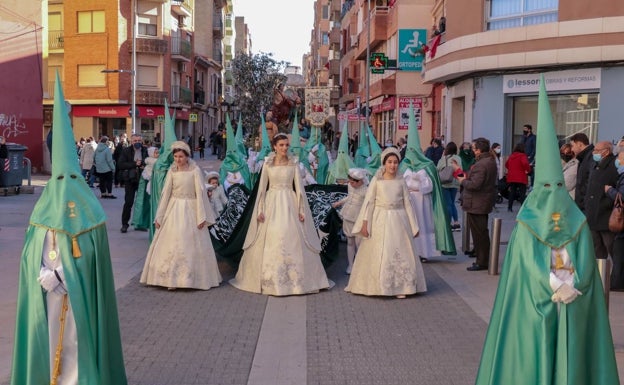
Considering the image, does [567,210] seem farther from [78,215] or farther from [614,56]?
[614,56]

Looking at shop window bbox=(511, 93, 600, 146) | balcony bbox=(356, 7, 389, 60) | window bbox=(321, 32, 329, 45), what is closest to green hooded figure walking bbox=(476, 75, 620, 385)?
shop window bbox=(511, 93, 600, 146)

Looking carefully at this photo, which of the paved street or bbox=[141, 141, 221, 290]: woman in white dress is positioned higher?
bbox=[141, 141, 221, 290]: woman in white dress

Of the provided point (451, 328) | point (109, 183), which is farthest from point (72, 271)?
point (109, 183)

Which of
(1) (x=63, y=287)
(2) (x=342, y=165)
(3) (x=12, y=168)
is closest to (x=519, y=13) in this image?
(2) (x=342, y=165)

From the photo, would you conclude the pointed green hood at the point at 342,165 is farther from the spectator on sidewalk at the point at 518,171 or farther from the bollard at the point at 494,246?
the spectator on sidewalk at the point at 518,171

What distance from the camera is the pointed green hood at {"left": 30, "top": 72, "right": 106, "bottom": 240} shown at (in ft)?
16.6

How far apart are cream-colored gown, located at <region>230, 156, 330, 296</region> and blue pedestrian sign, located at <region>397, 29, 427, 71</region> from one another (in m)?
24.3

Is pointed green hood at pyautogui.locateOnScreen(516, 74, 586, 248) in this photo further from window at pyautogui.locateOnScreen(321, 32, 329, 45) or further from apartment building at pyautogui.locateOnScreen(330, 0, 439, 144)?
window at pyautogui.locateOnScreen(321, 32, 329, 45)

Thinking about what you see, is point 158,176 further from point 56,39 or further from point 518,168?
point 56,39

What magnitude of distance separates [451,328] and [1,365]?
4227 millimetres

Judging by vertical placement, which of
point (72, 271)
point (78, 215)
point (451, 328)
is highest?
point (78, 215)

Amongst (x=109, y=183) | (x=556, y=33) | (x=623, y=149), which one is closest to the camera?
(x=623, y=149)

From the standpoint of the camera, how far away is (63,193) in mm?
5059

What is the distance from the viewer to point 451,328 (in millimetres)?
8258
